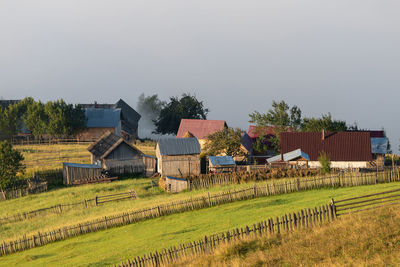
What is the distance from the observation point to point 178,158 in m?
55.1

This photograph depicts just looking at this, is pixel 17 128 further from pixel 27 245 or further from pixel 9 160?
pixel 27 245

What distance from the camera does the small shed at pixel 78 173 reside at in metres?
53.5

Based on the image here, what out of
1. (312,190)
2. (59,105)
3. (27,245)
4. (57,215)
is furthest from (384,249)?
(59,105)

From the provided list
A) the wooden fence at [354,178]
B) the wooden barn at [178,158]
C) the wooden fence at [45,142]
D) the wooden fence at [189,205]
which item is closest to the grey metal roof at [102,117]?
the wooden fence at [45,142]

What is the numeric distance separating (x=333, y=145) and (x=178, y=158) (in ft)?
64.1

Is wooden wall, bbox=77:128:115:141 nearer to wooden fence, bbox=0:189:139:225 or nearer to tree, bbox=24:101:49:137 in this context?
tree, bbox=24:101:49:137

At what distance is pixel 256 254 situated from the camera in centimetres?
1938

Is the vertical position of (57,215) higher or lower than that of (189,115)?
lower

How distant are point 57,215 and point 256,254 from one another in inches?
1016

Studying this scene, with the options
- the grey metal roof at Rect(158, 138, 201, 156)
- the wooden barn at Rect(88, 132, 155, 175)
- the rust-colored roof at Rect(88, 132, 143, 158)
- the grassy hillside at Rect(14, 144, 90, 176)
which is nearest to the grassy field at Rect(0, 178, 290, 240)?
the wooden barn at Rect(88, 132, 155, 175)

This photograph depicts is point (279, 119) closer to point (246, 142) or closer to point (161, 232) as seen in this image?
point (246, 142)

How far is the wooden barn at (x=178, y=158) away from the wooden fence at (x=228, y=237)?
3311 centimetres

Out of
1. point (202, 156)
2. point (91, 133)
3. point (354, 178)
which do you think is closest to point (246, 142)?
point (202, 156)

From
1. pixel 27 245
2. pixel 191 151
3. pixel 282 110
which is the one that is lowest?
pixel 27 245
